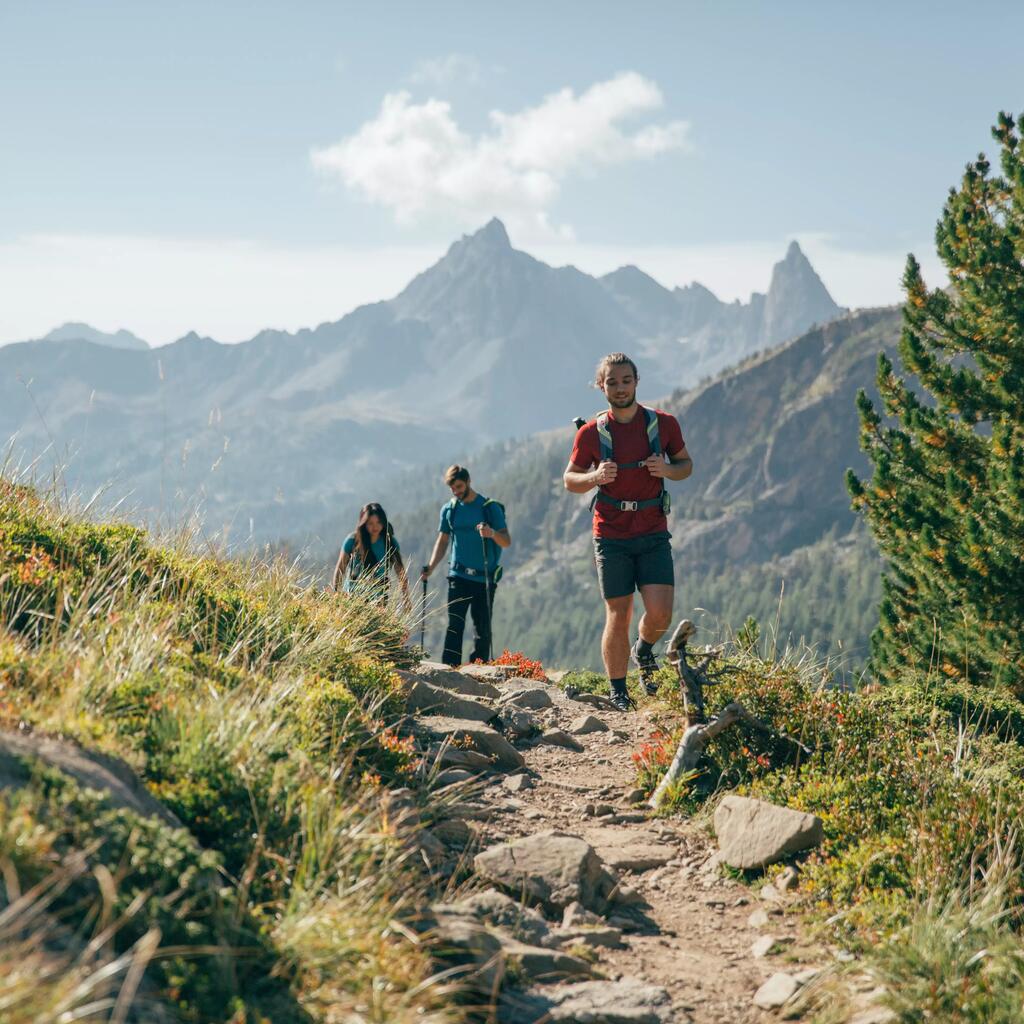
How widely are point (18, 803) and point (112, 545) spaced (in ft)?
13.6

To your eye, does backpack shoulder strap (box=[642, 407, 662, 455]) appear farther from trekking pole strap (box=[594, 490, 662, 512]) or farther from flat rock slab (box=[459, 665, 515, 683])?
flat rock slab (box=[459, 665, 515, 683])

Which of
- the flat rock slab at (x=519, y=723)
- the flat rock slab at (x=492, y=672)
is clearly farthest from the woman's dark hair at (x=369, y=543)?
the flat rock slab at (x=519, y=723)

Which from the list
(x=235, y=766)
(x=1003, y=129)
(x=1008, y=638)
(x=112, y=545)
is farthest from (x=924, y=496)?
(x=235, y=766)

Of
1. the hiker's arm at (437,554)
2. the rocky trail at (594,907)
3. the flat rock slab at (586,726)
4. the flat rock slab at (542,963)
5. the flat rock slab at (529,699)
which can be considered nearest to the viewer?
the rocky trail at (594,907)

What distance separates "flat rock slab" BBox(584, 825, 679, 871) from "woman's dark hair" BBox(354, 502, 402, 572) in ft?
19.2

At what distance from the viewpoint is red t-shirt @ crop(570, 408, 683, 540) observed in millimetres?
8406

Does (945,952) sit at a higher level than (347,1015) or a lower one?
lower

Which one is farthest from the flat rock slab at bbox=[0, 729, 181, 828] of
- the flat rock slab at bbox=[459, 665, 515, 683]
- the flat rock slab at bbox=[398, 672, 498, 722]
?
the flat rock slab at bbox=[459, 665, 515, 683]

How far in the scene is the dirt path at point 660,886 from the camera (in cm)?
436

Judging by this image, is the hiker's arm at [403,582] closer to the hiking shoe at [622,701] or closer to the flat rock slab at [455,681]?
the flat rock slab at [455,681]

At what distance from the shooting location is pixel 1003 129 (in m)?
17.5

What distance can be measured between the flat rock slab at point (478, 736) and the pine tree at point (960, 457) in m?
9.55

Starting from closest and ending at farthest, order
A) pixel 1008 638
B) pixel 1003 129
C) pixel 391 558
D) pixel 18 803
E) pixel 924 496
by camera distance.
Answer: pixel 18 803
pixel 391 558
pixel 1008 638
pixel 924 496
pixel 1003 129

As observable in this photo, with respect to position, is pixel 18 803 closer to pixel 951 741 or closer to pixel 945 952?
pixel 945 952
